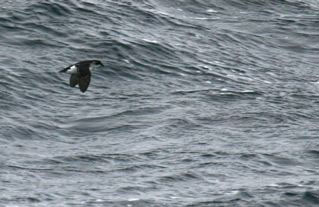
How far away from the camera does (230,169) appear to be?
2255cm

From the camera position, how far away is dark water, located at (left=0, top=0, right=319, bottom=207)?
21312 millimetres

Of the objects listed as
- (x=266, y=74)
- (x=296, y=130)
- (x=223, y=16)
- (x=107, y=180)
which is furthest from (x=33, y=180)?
(x=223, y=16)

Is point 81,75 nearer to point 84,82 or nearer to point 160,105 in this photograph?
point 84,82

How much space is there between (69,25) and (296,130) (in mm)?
8936

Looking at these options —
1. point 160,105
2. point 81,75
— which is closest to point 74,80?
point 81,75

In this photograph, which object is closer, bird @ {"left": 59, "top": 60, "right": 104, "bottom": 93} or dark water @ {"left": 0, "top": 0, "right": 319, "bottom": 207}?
dark water @ {"left": 0, "top": 0, "right": 319, "bottom": 207}

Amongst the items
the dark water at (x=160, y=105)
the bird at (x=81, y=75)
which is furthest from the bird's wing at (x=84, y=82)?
the dark water at (x=160, y=105)

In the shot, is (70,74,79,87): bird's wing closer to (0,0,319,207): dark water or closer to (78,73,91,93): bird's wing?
(78,73,91,93): bird's wing

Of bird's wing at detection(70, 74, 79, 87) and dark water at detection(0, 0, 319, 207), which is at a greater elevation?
bird's wing at detection(70, 74, 79, 87)

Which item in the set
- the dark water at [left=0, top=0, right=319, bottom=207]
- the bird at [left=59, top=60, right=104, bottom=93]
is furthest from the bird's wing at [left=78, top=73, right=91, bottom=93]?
the dark water at [left=0, top=0, right=319, bottom=207]

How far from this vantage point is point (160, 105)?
26984 mm

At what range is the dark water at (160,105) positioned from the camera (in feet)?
69.9

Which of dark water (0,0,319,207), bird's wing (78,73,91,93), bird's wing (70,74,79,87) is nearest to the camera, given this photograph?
dark water (0,0,319,207)

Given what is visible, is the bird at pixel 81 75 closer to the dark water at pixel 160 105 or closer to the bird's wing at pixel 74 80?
the bird's wing at pixel 74 80
